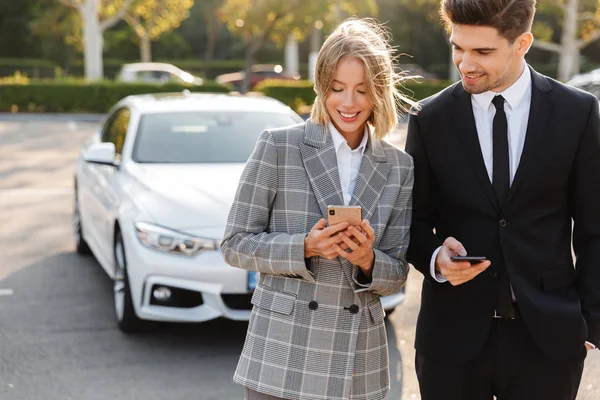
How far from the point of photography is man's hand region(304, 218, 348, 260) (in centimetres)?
262

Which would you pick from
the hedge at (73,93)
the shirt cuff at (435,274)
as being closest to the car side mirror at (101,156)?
the shirt cuff at (435,274)

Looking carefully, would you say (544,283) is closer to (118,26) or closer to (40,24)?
(40,24)

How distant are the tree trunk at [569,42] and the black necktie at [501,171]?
32746mm

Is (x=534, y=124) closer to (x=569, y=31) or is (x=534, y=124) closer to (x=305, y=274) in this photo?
(x=305, y=274)

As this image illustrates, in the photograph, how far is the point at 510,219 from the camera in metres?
2.83

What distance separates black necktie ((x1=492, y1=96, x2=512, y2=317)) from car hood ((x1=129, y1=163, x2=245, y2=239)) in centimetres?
313

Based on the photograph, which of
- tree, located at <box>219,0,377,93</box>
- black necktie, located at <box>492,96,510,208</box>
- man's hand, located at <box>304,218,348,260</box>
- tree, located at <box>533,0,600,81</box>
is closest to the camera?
man's hand, located at <box>304,218,348,260</box>

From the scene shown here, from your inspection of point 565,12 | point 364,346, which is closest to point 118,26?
point 565,12

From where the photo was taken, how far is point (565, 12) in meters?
35.0

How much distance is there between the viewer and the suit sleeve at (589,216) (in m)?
2.85

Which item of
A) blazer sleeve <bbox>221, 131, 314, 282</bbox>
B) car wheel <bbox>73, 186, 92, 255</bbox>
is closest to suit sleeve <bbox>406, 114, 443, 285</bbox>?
blazer sleeve <bbox>221, 131, 314, 282</bbox>

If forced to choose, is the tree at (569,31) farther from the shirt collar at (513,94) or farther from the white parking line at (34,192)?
the shirt collar at (513,94)

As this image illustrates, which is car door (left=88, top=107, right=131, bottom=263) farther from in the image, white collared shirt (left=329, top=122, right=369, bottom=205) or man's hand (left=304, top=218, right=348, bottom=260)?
man's hand (left=304, top=218, right=348, bottom=260)

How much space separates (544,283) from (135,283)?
3518mm
